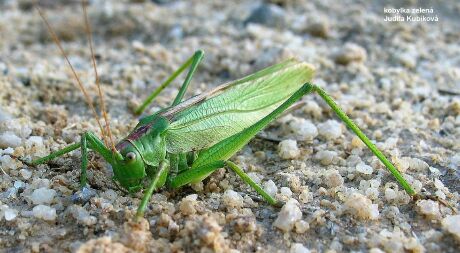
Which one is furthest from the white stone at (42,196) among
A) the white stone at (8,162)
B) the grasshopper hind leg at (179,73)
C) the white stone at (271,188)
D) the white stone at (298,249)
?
the white stone at (298,249)

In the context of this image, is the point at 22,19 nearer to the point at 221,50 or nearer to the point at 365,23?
the point at 221,50

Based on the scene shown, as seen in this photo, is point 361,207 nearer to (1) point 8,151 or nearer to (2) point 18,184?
(2) point 18,184

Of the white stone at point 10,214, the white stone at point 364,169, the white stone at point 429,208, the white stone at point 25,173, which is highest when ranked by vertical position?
the white stone at point 25,173

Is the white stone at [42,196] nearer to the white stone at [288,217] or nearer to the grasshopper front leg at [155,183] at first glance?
the grasshopper front leg at [155,183]

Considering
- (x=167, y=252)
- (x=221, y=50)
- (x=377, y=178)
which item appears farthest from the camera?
(x=221, y=50)

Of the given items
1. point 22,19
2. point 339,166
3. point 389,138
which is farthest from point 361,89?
point 22,19

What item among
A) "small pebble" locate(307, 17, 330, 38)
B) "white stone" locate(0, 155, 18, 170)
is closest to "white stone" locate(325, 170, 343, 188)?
"white stone" locate(0, 155, 18, 170)
